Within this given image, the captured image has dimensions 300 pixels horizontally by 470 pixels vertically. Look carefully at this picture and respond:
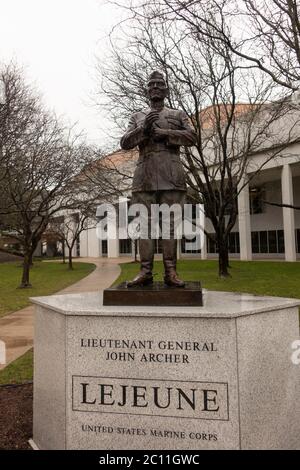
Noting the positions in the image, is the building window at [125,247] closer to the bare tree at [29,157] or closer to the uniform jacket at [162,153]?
the bare tree at [29,157]

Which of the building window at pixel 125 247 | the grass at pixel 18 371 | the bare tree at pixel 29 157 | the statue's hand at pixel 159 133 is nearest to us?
the statue's hand at pixel 159 133

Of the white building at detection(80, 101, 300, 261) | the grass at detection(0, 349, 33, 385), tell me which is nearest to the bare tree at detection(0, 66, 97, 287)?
the grass at detection(0, 349, 33, 385)

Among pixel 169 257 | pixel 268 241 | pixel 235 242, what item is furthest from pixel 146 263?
pixel 235 242

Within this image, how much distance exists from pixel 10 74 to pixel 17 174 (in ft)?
12.4

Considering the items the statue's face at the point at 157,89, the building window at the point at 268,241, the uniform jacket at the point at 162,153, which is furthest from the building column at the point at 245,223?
the statue's face at the point at 157,89

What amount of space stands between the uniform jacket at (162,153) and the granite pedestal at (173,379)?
1.48m

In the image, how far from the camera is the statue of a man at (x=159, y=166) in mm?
4547

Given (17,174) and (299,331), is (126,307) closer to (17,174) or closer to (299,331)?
(299,331)

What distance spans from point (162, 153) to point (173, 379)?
2424 millimetres

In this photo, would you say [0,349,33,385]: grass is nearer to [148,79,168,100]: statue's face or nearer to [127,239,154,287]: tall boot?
[127,239,154,287]: tall boot

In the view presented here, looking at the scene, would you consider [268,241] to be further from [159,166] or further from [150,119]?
[150,119]

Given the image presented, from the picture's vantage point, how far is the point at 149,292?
13.5 ft

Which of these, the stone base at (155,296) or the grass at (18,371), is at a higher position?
the stone base at (155,296)

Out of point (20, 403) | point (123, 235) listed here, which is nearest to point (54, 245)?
point (123, 235)
